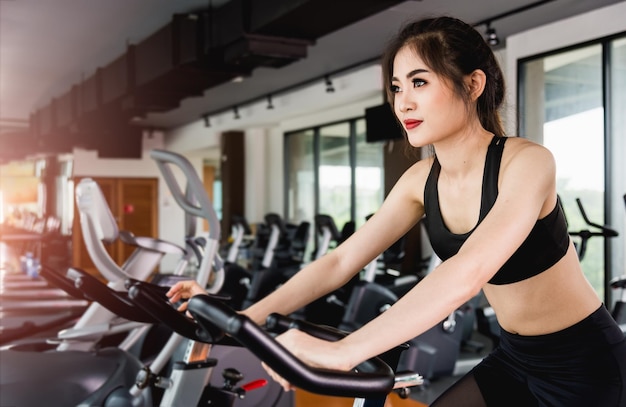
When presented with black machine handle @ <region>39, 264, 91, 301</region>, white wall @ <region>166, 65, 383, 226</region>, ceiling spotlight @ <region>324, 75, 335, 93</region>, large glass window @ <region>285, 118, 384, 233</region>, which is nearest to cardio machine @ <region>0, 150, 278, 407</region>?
black machine handle @ <region>39, 264, 91, 301</region>

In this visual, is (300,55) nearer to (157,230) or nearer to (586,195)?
(586,195)

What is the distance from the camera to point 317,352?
823mm

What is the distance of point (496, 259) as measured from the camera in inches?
36.8

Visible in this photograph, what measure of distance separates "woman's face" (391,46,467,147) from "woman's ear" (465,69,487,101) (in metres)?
0.05

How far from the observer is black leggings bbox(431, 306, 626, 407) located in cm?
118

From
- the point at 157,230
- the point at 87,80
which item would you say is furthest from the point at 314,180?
the point at 157,230

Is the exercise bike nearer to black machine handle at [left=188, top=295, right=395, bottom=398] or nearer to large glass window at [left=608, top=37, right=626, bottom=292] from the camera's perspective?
black machine handle at [left=188, top=295, right=395, bottom=398]

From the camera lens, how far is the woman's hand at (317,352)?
2.68 ft

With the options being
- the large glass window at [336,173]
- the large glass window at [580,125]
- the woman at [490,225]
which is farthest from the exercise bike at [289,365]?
the large glass window at [336,173]

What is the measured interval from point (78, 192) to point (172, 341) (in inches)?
29.1

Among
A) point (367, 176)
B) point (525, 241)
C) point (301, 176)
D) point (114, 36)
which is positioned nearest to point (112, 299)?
point (525, 241)

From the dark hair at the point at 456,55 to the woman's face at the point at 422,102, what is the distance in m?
0.02

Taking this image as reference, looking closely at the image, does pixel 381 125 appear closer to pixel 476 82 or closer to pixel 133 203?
pixel 476 82

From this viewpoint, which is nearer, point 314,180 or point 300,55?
point 300,55
